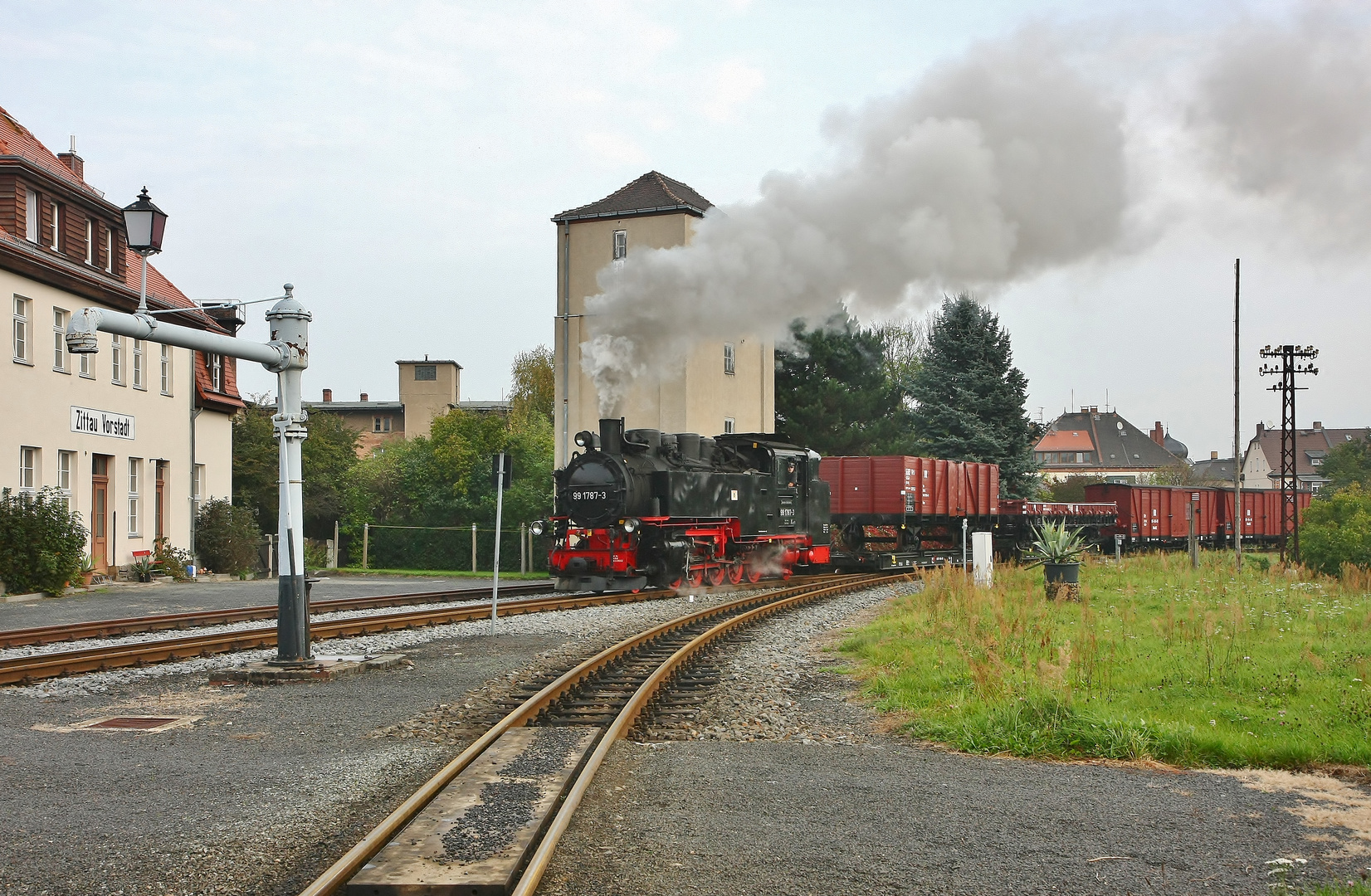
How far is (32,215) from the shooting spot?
2342 centimetres

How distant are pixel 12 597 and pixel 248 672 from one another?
12.2 metres

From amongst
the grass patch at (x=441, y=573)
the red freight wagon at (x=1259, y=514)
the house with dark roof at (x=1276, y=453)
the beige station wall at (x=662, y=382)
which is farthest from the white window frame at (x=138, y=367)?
the house with dark roof at (x=1276, y=453)

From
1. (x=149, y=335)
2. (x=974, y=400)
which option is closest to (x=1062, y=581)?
(x=149, y=335)

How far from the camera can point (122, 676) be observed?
1088 centimetres

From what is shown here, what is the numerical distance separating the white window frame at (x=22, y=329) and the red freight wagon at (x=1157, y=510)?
34923 mm

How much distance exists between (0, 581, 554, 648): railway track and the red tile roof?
35.3ft

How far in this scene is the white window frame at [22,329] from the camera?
22.3 m

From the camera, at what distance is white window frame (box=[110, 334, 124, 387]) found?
25422 mm

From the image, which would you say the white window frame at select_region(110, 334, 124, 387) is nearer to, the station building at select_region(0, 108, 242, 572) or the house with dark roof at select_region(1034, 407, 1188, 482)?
the station building at select_region(0, 108, 242, 572)

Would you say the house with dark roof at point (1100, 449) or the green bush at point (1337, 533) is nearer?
the green bush at point (1337, 533)

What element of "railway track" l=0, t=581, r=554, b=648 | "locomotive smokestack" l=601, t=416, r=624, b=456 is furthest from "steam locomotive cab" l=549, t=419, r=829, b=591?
"railway track" l=0, t=581, r=554, b=648

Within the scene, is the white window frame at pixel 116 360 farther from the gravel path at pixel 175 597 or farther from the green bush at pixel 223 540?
the green bush at pixel 223 540

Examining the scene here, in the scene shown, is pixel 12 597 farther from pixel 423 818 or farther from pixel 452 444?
pixel 452 444

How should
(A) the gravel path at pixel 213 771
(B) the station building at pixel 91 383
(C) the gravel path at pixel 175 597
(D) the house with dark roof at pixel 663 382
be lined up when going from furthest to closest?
(D) the house with dark roof at pixel 663 382 < (B) the station building at pixel 91 383 < (C) the gravel path at pixel 175 597 < (A) the gravel path at pixel 213 771
